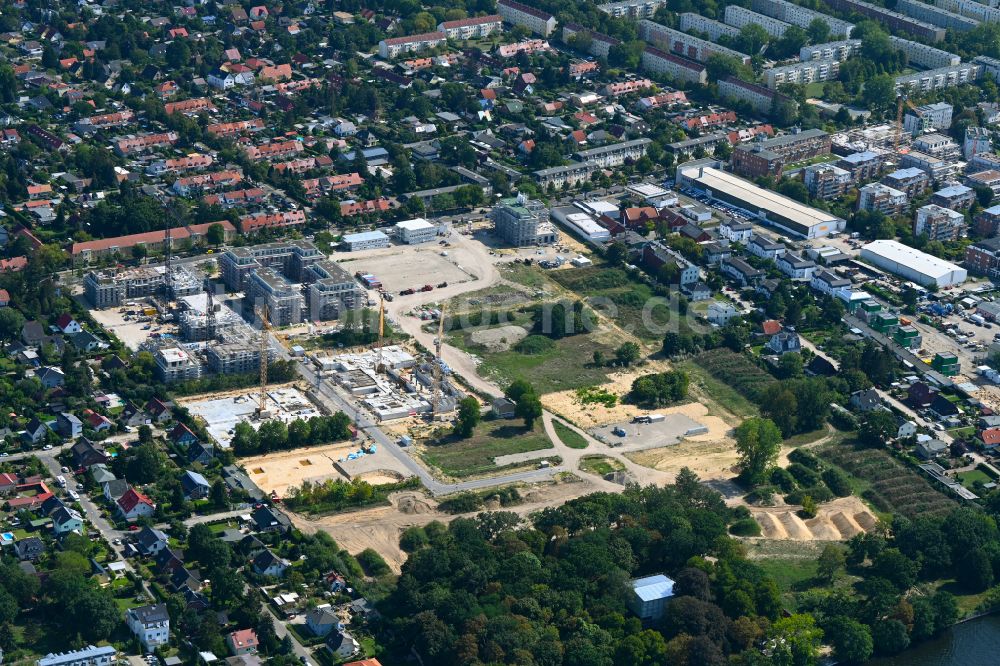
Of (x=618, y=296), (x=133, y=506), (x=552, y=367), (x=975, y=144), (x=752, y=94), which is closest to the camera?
(x=133, y=506)

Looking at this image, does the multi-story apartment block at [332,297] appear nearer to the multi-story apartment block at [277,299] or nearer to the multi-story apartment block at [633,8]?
the multi-story apartment block at [277,299]

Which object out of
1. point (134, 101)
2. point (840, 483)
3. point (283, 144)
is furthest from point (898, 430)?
→ point (134, 101)

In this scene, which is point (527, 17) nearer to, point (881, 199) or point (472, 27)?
point (472, 27)

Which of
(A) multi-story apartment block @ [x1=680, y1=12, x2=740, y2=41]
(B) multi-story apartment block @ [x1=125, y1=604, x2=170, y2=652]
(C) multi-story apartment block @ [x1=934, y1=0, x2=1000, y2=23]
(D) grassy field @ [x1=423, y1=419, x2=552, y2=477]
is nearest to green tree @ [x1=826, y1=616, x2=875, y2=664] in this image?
(D) grassy field @ [x1=423, y1=419, x2=552, y2=477]

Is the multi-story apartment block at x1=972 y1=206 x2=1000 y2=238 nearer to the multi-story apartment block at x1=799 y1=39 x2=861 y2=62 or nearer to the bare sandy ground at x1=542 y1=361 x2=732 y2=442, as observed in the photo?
the bare sandy ground at x1=542 y1=361 x2=732 y2=442

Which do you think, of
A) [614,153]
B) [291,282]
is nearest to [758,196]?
[614,153]

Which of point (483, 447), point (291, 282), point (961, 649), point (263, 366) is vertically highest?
point (263, 366)

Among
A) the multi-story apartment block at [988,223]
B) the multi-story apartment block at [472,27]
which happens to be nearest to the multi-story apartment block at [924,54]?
the multi-story apartment block at [988,223]
